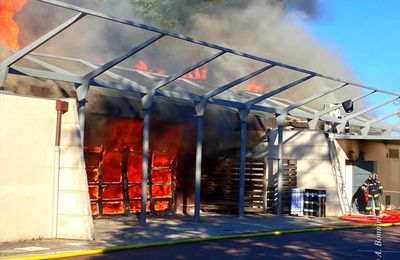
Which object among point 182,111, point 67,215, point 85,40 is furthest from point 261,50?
point 67,215

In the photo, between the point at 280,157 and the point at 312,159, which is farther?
the point at 312,159

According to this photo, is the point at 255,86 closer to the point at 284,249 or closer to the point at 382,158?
the point at 382,158

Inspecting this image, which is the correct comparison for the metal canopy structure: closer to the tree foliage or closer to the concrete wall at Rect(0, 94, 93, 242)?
the concrete wall at Rect(0, 94, 93, 242)

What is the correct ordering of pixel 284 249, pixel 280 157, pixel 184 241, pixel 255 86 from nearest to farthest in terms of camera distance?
pixel 284 249 → pixel 184 241 → pixel 280 157 → pixel 255 86

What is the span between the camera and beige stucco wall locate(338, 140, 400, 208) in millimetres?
20500

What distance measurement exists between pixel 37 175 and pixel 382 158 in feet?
50.0

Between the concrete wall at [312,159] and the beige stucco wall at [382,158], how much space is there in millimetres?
1143

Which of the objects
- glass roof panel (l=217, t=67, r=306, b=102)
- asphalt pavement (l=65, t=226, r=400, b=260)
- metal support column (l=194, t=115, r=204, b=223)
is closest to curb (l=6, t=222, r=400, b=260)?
asphalt pavement (l=65, t=226, r=400, b=260)

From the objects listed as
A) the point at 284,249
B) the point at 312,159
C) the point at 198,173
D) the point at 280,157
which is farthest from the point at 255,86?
the point at 284,249

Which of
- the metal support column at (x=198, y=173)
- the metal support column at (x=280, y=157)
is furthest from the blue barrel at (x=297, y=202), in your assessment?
the metal support column at (x=198, y=173)

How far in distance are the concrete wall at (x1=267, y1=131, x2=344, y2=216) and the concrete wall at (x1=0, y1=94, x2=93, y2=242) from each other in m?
10.0

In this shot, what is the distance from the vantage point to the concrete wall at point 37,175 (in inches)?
416

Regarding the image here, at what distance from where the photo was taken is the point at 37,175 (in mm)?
11047

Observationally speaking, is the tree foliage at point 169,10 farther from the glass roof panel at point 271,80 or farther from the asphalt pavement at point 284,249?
the asphalt pavement at point 284,249
